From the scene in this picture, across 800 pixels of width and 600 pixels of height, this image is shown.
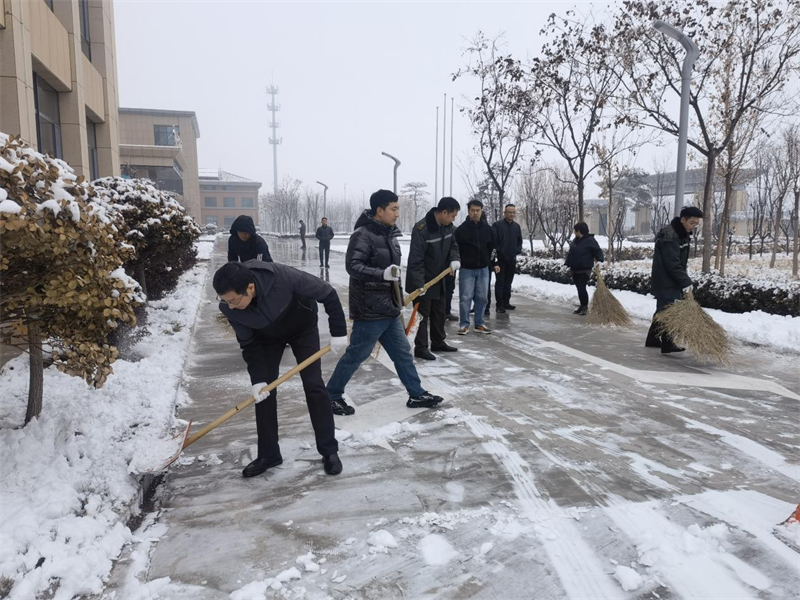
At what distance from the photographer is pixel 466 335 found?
26.2 feet

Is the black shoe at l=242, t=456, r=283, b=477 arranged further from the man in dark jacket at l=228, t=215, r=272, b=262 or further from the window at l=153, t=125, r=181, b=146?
the window at l=153, t=125, r=181, b=146

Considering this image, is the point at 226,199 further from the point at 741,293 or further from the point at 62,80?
the point at 741,293

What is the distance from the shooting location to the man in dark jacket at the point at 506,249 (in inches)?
379

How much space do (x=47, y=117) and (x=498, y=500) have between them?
9.86 meters

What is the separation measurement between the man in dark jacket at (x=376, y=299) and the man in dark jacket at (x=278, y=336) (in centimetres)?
82

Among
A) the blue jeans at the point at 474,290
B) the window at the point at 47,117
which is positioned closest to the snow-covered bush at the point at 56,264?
the blue jeans at the point at 474,290

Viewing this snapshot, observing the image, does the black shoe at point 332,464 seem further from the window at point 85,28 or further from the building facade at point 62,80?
the window at point 85,28

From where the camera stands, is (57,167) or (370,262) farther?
(370,262)

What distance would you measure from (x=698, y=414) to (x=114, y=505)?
415 centimetres

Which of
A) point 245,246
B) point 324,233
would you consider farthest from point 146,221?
point 324,233

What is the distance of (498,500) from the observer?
3.20m

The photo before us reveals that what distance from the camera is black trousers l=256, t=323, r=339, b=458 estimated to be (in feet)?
11.9

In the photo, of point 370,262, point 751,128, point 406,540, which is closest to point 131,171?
point 751,128

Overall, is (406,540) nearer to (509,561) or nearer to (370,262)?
(509,561)
